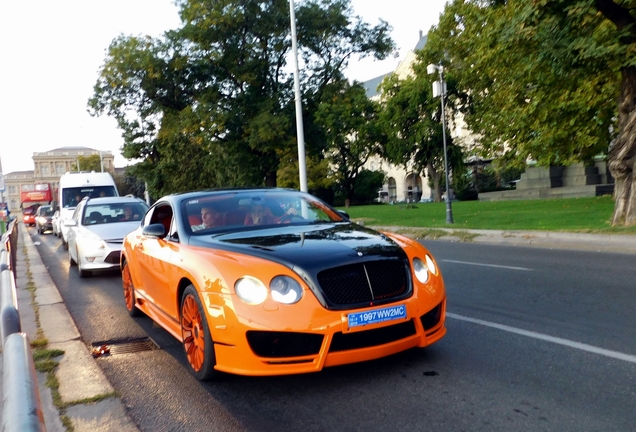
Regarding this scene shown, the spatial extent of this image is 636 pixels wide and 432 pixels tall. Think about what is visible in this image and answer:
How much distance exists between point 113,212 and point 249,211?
810 centimetres

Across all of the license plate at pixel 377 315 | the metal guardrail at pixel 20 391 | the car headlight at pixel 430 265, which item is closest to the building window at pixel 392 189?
the car headlight at pixel 430 265

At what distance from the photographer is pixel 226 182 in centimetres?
4294

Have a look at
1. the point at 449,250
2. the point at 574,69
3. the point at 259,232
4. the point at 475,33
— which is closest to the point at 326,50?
the point at 475,33

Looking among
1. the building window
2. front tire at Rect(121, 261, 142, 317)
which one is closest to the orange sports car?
front tire at Rect(121, 261, 142, 317)

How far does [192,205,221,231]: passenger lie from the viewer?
570 centimetres

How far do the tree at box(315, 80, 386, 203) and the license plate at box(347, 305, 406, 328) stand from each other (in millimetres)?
31854

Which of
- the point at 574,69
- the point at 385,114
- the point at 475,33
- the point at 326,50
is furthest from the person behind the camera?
the point at 385,114

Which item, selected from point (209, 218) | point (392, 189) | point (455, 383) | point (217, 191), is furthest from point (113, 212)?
point (392, 189)

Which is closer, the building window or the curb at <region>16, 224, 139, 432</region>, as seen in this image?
the curb at <region>16, 224, 139, 432</region>

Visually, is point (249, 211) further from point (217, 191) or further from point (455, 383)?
point (455, 383)

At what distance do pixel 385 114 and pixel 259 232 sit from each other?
4246 cm

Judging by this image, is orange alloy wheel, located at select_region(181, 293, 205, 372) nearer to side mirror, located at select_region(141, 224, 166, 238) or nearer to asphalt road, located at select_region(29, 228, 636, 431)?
asphalt road, located at select_region(29, 228, 636, 431)

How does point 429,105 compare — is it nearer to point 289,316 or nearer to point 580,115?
point 580,115

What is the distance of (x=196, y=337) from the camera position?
473cm
